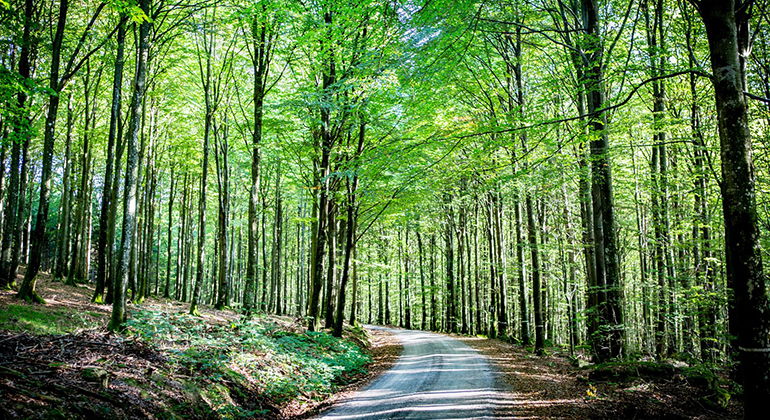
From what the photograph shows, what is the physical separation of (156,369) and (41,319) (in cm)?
529

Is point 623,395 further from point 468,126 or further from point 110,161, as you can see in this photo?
point 110,161

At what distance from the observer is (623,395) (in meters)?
6.95

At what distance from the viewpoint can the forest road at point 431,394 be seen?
6.89 meters

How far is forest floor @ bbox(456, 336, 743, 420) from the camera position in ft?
20.0

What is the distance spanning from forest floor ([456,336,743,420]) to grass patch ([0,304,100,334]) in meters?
9.26

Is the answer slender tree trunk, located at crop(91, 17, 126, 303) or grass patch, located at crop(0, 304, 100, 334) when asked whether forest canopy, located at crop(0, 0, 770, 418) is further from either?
grass patch, located at crop(0, 304, 100, 334)

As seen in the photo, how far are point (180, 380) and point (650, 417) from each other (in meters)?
7.61

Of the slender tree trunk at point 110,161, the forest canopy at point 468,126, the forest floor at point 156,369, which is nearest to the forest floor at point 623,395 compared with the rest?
the forest canopy at point 468,126

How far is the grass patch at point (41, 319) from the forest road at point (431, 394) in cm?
602

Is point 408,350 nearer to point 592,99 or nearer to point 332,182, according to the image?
point 332,182

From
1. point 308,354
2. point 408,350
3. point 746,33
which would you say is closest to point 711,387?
point 746,33

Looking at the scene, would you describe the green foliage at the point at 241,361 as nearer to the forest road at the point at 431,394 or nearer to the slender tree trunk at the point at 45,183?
the forest road at the point at 431,394

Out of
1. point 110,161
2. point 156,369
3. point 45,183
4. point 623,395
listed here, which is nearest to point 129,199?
point 156,369

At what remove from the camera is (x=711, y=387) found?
6770 millimetres
